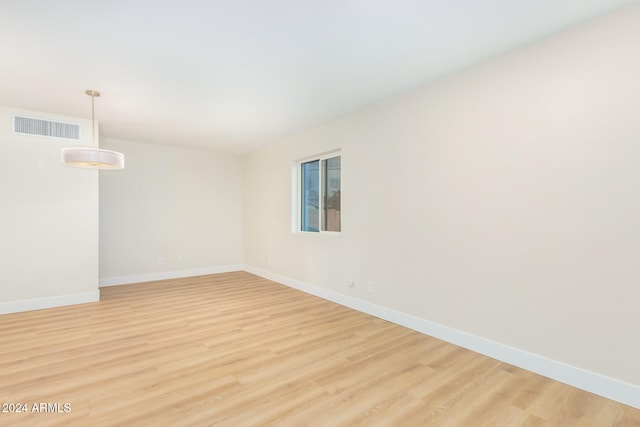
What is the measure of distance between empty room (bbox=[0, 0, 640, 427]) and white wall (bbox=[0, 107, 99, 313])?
2cm

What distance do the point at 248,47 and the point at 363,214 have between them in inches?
85.4

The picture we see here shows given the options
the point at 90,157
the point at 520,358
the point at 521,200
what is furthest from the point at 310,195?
the point at 520,358

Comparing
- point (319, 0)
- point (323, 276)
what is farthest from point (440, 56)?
point (323, 276)

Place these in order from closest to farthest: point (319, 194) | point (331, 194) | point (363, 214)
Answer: point (363, 214)
point (331, 194)
point (319, 194)

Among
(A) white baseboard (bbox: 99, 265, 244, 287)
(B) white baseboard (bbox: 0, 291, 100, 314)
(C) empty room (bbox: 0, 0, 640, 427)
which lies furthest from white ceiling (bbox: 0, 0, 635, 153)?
(A) white baseboard (bbox: 99, 265, 244, 287)

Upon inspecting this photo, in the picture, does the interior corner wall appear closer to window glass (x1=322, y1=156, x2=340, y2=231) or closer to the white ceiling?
the white ceiling

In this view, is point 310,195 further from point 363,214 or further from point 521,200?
point 521,200

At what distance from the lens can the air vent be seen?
3.74 m

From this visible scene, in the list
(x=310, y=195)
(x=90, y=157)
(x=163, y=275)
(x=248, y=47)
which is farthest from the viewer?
(x=163, y=275)

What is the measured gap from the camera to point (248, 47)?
2367mm

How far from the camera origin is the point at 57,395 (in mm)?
1999

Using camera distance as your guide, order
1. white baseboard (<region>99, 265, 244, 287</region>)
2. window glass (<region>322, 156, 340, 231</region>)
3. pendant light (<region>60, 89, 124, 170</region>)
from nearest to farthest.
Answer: pendant light (<region>60, 89, 124, 170</region>)
window glass (<region>322, 156, 340, 231</region>)
white baseboard (<region>99, 265, 244, 287</region>)

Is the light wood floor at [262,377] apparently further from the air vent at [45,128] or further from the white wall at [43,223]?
the air vent at [45,128]

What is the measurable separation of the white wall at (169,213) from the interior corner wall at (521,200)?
3.52 metres
